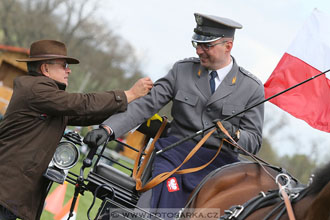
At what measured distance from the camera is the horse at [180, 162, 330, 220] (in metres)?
3.69

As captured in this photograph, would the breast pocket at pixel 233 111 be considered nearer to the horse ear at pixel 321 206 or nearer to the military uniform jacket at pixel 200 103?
the military uniform jacket at pixel 200 103

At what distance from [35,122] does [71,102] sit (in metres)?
0.38

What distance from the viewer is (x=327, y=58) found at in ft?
21.5

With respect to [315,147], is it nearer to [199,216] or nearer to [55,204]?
[55,204]

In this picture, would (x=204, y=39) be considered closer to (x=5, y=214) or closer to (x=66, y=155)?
(x=66, y=155)

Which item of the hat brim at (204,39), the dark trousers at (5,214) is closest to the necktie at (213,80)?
the hat brim at (204,39)

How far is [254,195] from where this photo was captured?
443cm

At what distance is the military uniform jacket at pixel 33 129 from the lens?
16.3 feet

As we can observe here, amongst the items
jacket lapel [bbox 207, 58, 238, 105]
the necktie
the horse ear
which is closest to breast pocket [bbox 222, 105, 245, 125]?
jacket lapel [bbox 207, 58, 238, 105]

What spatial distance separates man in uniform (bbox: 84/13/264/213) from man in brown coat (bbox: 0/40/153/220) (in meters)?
0.22

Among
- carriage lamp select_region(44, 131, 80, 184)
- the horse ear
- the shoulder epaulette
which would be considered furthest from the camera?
the shoulder epaulette

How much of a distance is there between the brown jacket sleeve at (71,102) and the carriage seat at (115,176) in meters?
0.49

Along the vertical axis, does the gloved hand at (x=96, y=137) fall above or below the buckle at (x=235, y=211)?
above

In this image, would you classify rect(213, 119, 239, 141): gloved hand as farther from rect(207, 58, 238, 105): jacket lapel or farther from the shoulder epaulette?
the shoulder epaulette
